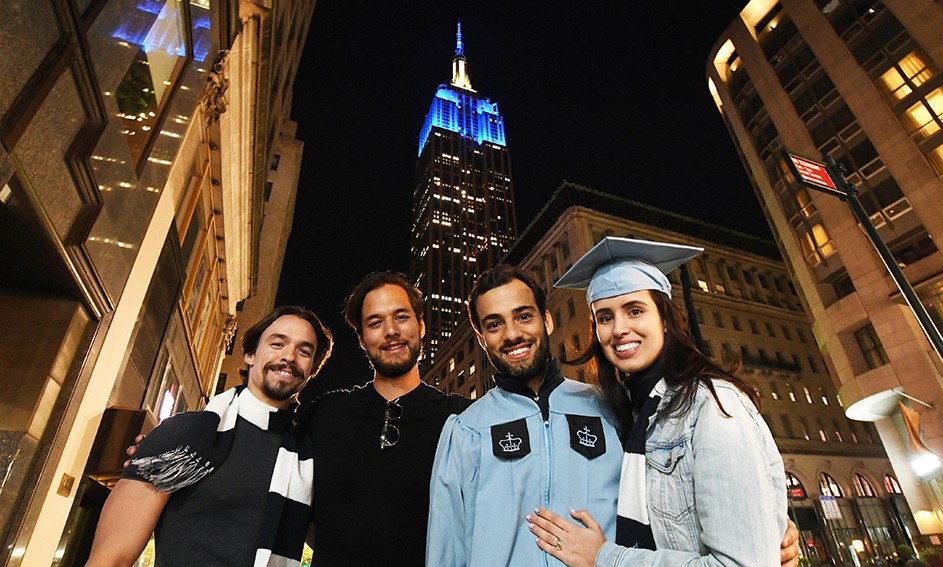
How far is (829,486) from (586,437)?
47.0 metres

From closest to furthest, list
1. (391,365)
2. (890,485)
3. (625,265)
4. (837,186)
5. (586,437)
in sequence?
(586,437)
(625,265)
(391,365)
(837,186)
(890,485)

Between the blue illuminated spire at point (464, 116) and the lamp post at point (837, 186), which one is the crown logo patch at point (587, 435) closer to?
the lamp post at point (837, 186)

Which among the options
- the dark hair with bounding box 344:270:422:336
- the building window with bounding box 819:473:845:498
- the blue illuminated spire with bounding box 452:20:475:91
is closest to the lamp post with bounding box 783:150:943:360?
the dark hair with bounding box 344:270:422:336

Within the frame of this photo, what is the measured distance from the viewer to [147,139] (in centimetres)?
752

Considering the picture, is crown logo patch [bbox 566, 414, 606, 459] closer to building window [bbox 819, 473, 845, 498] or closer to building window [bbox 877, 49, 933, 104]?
building window [bbox 877, 49, 933, 104]

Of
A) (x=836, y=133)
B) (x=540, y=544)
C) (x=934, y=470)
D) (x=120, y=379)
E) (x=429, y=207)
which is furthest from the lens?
(x=429, y=207)

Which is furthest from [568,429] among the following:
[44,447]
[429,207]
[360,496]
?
[429,207]

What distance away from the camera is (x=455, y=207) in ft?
412

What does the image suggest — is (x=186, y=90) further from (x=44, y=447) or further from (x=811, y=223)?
(x=811, y=223)

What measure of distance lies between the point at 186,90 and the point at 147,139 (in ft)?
6.50

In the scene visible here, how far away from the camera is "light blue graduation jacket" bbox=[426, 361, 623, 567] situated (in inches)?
97.0

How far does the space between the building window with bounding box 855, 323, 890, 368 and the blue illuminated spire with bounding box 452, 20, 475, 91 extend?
169 metres

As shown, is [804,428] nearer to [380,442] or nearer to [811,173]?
[811,173]

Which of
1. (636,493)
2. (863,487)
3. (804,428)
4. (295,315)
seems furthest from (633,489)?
(863,487)
